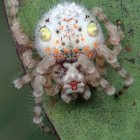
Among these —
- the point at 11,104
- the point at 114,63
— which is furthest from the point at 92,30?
the point at 11,104

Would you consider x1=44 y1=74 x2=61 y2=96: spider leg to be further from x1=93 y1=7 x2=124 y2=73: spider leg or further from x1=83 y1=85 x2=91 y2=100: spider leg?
x1=93 y1=7 x2=124 y2=73: spider leg

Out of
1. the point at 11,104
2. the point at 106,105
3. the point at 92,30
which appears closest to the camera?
the point at 106,105

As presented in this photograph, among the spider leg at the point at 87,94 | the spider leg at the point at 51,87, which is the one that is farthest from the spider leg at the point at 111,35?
the spider leg at the point at 51,87

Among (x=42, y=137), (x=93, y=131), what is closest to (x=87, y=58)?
(x=93, y=131)

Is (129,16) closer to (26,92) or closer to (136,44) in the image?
(136,44)

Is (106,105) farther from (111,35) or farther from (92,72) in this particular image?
(111,35)

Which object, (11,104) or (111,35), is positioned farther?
(11,104)

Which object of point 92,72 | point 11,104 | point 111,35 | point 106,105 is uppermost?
point 111,35
